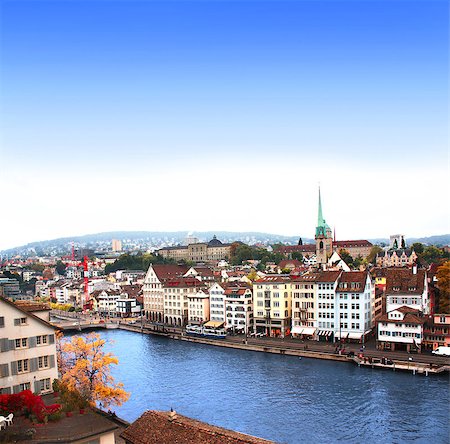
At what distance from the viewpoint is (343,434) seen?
35.2 m

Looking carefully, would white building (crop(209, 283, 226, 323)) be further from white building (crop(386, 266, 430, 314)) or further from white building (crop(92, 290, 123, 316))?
white building (crop(92, 290, 123, 316))

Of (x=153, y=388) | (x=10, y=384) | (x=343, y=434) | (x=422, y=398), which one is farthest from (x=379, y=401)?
(x=10, y=384)

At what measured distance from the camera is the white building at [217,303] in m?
77.8

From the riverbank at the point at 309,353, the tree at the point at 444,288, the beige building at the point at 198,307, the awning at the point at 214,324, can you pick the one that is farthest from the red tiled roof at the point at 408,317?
the beige building at the point at 198,307

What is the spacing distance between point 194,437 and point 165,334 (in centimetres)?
5924

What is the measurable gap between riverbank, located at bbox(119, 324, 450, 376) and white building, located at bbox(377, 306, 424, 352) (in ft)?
14.8

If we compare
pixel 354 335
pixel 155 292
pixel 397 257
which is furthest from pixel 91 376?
pixel 397 257

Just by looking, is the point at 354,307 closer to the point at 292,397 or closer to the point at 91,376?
the point at 292,397

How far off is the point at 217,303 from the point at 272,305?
10.7 m

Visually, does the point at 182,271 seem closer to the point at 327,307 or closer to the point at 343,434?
the point at 327,307

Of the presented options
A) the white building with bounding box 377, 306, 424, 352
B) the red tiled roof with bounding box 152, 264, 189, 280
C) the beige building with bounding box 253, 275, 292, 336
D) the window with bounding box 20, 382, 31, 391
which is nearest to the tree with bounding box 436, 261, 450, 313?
the white building with bounding box 377, 306, 424, 352

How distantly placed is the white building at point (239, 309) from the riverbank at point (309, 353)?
5.86 m

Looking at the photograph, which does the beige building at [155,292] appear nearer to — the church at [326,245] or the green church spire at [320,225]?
the church at [326,245]

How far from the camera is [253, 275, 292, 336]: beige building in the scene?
70188 millimetres
